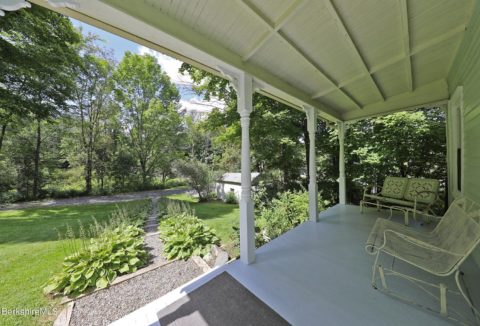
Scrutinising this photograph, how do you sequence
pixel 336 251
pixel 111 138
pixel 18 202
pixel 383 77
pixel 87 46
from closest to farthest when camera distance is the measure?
pixel 336 251, pixel 383 77, pixel 18 202, pixel 87 46, pixel 111 138

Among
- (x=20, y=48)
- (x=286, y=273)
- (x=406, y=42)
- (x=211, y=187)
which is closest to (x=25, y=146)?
(x=20, y=48)

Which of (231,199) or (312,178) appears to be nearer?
(312,178)

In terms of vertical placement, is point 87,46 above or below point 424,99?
above

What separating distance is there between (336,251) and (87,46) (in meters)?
17.2

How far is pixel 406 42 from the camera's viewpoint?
218 cm

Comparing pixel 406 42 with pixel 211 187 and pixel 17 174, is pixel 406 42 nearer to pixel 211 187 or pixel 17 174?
pixel 211 187

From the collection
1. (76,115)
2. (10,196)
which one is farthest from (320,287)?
(76,115)

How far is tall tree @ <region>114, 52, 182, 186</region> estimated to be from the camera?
14312 millimetres

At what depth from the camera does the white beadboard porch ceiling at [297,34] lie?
5.18 feet

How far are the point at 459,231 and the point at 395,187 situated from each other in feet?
10.6

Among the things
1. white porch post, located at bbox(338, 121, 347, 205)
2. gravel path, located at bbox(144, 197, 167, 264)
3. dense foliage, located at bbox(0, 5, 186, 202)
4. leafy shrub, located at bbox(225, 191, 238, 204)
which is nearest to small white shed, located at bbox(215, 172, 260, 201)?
leafy shrub, located at bbox(225, 191, 238, 204)

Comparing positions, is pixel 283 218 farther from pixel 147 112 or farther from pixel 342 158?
pixel 147 112

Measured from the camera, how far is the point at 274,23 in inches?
72.5

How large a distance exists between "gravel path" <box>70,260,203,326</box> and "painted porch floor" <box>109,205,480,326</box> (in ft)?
2.36
